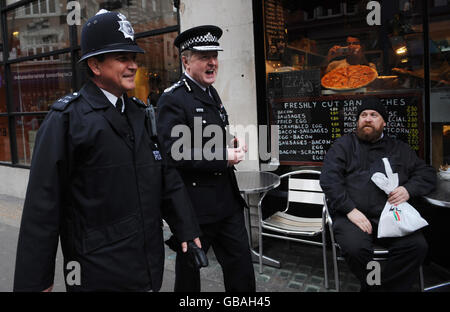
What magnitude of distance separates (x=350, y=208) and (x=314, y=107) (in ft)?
5.11

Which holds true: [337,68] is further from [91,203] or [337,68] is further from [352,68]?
[91,203]

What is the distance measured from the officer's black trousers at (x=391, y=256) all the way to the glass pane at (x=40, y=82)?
5857mm

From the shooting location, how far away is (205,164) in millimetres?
2477

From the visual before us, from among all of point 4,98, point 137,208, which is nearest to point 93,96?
point 137,208

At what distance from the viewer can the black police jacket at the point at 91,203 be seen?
1.64 metres

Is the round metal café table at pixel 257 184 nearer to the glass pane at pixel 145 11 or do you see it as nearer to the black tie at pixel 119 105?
the black tie at pixel 119 105

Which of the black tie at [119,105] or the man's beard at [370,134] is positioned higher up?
the black tie at [119,105]

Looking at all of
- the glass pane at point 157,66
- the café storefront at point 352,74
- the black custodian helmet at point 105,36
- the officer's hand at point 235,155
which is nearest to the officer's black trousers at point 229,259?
the officer's hand at point 235,155

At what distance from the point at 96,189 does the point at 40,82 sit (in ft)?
22.2

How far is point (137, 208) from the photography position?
A: 1.85 metres
